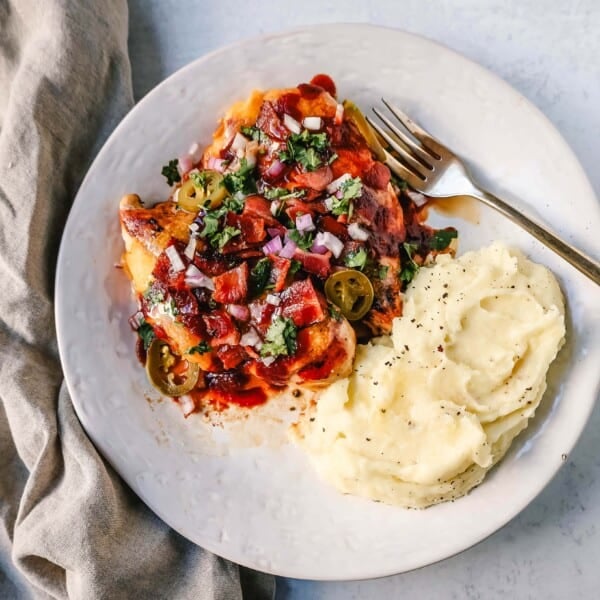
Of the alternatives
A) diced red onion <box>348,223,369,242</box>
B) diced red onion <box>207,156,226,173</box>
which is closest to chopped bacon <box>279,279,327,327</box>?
diced red onion <box>348,223,369,242</box>

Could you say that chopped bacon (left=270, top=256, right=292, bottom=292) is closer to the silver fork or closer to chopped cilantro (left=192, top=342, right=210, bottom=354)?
chopped cilantro (left=192, top=342, right=210, bottom=354)

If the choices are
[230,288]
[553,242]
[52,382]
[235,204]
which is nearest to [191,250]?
[230,288]

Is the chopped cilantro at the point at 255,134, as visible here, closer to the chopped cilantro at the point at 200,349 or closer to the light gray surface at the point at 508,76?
the light gray surface at the point at 508,76

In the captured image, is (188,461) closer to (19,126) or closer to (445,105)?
(19,126)

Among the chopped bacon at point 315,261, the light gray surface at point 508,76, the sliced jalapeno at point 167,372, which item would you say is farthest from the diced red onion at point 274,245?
the light gray surface at point 508,76

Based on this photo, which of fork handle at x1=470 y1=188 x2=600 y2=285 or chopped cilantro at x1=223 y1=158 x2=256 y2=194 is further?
chopped cilantro at x1=223 y1=158 x2=256 y2=194

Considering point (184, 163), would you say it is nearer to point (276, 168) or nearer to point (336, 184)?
point (276, 168)

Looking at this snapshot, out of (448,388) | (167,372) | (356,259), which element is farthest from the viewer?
(167,372)
